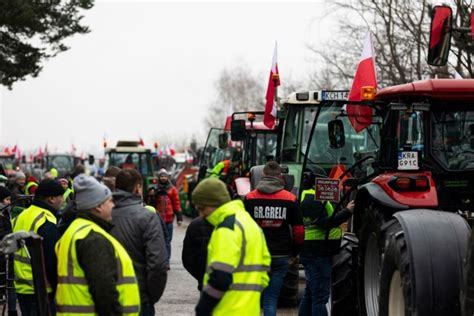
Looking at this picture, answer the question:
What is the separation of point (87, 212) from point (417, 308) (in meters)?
2.56

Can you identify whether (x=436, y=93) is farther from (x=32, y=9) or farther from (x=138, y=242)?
(x=32, y=9)

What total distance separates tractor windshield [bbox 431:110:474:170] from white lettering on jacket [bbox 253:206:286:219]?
1.61 meters

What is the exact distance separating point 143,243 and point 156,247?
111mm

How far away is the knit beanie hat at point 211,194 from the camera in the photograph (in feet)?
22.2

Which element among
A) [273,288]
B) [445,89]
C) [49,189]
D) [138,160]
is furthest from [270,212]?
[138,160]

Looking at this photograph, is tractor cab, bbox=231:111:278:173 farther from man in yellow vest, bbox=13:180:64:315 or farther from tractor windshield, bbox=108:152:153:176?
tractor windshield, bbox=108:152:153:176

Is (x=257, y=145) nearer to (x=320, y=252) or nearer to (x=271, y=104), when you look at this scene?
(x=271, y=104)

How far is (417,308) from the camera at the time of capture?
745 centimetres

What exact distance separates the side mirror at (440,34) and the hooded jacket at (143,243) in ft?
13.0

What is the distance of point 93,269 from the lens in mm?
6176

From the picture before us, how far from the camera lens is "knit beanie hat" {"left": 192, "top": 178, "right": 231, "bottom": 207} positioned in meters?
6.78

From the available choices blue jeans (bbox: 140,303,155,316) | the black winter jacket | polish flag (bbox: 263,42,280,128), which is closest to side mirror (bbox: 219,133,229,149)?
polish flag (bbox: 263,42,280,128)

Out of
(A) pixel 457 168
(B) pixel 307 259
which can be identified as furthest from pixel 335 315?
(A) pixel 457 168

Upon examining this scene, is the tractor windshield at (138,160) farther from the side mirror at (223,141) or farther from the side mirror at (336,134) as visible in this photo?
the side mirror at (336,134)
